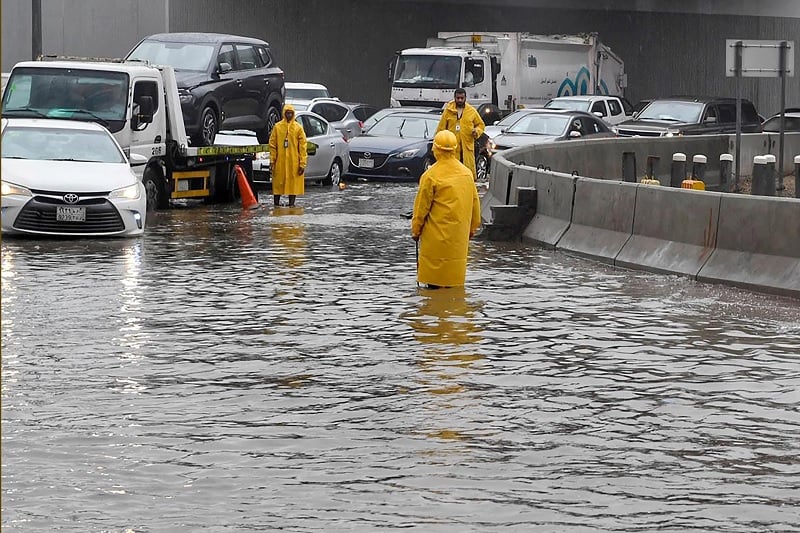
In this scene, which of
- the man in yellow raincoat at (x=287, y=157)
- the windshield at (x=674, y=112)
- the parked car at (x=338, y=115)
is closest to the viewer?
the man in yellow raincoat at (x=287, y=157)

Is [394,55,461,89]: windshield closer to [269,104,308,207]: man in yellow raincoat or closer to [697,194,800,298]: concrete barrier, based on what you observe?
[269,104,308,207]: man in yellow raincoat

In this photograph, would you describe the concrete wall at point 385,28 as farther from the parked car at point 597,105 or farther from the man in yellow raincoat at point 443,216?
the man in yellow raincoat at point 443,216

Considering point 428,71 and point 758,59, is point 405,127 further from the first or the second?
point 758,59

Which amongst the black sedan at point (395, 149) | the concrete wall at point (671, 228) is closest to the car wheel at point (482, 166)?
the black sedan at point (395, 149)

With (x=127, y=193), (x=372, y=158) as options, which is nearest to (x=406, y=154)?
(x=372, y=158)

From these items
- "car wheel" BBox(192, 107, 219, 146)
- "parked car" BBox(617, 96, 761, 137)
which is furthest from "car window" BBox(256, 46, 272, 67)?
"parked car" BBox(617, 96, 761, 137)

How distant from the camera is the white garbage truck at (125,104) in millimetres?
23062

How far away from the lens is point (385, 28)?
189 ft

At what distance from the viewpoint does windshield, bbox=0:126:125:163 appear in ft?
65.4

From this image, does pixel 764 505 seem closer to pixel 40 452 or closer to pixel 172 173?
pixel 40 452

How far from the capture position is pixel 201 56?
86.9 feet

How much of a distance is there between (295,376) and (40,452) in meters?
2.54

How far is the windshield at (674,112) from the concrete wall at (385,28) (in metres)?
16.5

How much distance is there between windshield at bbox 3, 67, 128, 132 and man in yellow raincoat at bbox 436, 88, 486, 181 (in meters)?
4.61
